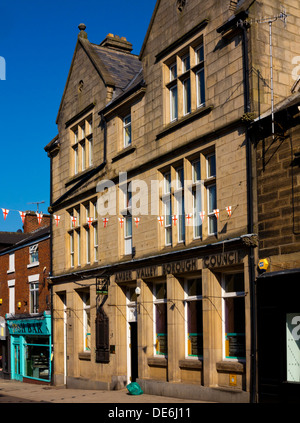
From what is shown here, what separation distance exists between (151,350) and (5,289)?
60.6ft

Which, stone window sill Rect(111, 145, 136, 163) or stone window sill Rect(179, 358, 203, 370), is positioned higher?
stone window sill Rect(111, 145, 136, 163)

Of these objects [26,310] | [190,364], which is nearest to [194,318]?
[190,364]

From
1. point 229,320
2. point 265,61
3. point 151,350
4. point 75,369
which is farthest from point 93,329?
point 265,61

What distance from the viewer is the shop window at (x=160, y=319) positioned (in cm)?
2170

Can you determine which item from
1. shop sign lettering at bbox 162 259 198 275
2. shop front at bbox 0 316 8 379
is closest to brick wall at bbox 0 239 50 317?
shop front at bbox 0 316 8 379

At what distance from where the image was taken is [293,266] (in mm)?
16016

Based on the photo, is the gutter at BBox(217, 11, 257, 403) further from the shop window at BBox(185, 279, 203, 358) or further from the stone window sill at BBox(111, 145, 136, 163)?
the stone window sill at BBox(111, 145, 136, 163)

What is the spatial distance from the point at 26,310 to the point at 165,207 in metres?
15.5

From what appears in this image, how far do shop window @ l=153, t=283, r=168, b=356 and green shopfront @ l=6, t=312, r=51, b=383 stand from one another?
947 centimetres

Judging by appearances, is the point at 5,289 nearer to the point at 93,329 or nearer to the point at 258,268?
the point at 93,329

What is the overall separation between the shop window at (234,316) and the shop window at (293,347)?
7.13 ft

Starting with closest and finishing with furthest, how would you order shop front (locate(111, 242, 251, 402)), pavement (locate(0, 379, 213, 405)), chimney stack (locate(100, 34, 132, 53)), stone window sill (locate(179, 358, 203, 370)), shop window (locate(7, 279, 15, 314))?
shop front (locate(111, 242, 251, 402)) < stone window sill (locate(179, 358, 203, 370)) < pavement (locate(0, 379, 213, 405)) < chimney stack (locate(100, 34, 132, 53)) < shop window (locate(7, 279, 15, 314))

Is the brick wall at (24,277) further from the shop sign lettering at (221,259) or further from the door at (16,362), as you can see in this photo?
the shop sign lettering at (221,259)

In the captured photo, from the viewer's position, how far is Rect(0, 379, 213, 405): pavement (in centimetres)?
1997
